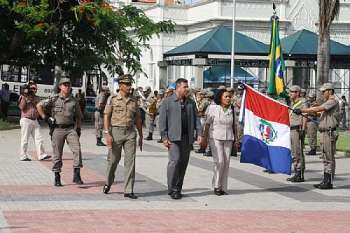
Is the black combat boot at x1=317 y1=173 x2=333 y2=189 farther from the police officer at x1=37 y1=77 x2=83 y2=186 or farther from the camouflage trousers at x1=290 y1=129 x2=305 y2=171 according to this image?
the police officer at x1=37 y1=77 x2=83 y2=186

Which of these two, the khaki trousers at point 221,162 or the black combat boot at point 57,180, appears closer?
the khaki trousers at point 221,162

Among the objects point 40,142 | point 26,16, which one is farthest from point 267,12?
point 40,142

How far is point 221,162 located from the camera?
1302 cm

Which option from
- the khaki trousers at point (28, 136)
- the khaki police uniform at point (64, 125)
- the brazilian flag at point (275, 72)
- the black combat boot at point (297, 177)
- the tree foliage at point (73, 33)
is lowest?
the black combat boot at point (297, 177)

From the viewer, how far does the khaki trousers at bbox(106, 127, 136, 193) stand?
12.2 meters

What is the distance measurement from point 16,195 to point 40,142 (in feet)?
19.9

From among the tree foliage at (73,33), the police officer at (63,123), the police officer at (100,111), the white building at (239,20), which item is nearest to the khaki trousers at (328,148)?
the police officer at (63,123)

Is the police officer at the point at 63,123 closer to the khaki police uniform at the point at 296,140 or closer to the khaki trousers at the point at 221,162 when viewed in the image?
the khaki trousers at the point at 221,162

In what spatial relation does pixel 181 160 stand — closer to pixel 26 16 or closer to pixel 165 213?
pixel 165 213

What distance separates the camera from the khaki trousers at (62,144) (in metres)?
13.4

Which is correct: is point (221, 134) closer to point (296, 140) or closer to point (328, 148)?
point (328, 148)

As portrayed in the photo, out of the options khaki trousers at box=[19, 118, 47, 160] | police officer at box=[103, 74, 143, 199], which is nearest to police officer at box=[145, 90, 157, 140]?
khaki trousers at box=[19, 118, 47, 160]

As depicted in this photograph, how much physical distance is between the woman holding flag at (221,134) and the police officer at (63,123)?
90.2 inches

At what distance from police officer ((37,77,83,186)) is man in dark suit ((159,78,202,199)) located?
5.81ft
